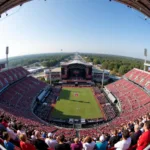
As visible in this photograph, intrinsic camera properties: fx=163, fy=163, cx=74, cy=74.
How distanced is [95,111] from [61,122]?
7.94m

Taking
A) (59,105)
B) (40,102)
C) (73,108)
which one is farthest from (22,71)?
(73,108)

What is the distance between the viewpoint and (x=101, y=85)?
53969mm

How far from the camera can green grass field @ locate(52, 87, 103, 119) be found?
96.1ft

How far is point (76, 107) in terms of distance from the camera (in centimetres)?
3372

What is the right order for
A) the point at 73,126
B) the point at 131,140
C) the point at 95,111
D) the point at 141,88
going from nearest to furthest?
1. the point at 131,140
2. the point at 73,126
3. the point at 95,111
4. the point at 141,88

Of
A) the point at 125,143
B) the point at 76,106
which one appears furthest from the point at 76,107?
the point at 125,143

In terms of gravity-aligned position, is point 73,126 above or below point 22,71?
below

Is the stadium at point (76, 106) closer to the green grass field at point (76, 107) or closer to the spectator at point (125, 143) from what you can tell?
the green grass field at point (76, 107)

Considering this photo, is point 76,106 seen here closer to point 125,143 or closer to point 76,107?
point 76,107

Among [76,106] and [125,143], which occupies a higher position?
[125,143]

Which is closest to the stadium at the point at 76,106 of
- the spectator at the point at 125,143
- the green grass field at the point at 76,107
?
the green grass field at the point at 76,107

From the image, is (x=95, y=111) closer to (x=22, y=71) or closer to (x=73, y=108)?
(x=73, y=108)

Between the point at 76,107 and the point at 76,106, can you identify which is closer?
the point at 76,107

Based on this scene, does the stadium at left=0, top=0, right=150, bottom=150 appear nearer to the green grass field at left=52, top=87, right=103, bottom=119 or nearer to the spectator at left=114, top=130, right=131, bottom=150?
the green grass field at left=52, top=87, right=103, bottom=119
